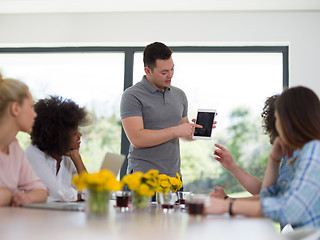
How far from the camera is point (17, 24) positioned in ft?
15.5

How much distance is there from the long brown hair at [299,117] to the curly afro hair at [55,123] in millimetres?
1363

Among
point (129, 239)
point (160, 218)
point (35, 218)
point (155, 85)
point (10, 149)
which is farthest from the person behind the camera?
point (155, 85)

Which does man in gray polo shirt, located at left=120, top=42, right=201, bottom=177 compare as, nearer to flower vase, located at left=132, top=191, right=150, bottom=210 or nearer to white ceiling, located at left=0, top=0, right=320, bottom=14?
flower vase, located at left=132, top=191, right=150, bottom=210

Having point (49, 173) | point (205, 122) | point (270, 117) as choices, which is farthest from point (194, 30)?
point (49, 173)

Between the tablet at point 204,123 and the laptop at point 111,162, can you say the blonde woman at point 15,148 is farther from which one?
the tablet at point 204,123

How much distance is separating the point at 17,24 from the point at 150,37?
1521 mm

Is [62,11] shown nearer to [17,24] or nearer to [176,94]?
[17,24]

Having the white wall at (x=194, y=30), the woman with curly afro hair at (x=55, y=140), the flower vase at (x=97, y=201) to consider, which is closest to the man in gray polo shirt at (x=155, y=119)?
the woman with curly afro hair at (x=55, y=140)

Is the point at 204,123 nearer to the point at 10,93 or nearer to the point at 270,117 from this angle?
the point at 270,117

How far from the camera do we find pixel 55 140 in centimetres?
253


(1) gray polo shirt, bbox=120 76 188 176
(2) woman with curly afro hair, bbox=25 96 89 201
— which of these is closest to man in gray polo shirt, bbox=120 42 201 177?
(1) gray polo shirt, bbox=120 76 188 176

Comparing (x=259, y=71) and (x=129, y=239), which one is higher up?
(x=259, y=71)

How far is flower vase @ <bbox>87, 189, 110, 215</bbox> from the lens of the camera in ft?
Result: 5.31

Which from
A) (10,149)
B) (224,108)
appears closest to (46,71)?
(224,108)
